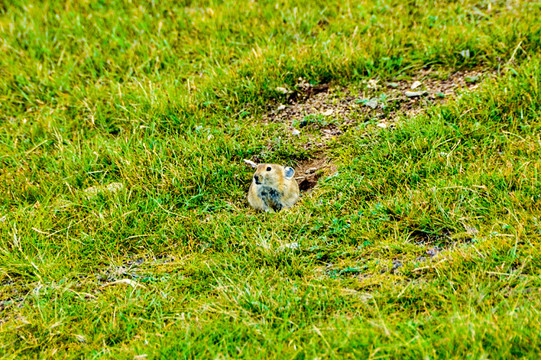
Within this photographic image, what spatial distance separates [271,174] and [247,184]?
0.44 meters

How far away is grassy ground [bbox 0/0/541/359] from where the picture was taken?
12.3ft

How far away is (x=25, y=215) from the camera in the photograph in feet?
16.8

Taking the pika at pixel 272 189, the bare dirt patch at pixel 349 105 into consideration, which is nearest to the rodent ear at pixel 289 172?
the pika at pixel 272 189

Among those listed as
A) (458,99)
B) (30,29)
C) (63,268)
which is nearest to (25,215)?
(63,268)

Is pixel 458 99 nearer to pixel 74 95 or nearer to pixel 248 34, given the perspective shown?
pixel 248 34

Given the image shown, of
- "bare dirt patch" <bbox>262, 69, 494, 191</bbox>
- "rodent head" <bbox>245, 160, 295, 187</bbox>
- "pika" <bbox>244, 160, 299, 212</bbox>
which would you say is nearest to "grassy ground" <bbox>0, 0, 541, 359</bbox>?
"bare dirt patch" <bbox>262, 69, 494, 191</bbox>

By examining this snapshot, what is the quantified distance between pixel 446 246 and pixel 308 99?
8.45 feet

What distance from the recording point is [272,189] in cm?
497

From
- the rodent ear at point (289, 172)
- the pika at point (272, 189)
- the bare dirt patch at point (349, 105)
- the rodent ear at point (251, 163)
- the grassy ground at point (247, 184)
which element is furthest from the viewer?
the bare dirt patch at point (349, 105)

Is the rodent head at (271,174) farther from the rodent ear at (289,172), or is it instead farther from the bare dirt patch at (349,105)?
the bare dirt patch at (349,105)

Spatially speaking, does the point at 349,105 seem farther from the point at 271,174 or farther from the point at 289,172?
the point at 271,174

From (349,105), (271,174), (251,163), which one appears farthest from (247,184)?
(349,105)

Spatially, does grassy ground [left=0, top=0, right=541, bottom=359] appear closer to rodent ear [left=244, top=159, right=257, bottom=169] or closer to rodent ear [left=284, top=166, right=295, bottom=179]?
rodent ear [left=244, top=159, right=257, bottom=169]

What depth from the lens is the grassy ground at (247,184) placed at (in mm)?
3762
